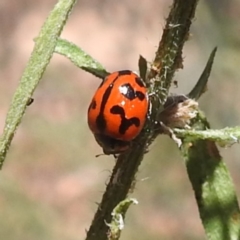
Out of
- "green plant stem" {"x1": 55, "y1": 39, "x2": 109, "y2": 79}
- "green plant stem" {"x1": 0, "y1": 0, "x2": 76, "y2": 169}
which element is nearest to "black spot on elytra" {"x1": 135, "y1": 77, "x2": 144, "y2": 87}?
"green plant stem" {"x1": 55, "y1": 39, "x2": 109, "y2": 79}

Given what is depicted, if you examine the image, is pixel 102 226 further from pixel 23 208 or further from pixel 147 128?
pixel 23 208

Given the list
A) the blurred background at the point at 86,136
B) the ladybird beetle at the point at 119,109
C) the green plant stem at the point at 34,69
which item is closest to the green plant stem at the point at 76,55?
the ladybird beetle at the point at 119,109

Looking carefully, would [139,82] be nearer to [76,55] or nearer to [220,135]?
[76,55]

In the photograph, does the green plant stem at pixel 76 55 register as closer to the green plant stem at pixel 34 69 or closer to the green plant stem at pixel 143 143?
the green plant stem at pixel 143 143

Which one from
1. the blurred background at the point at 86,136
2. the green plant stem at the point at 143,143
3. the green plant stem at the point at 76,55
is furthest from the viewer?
the blurred background at the point at 86,136

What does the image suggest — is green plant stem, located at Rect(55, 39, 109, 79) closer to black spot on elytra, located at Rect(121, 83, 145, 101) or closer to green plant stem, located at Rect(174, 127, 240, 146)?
black spot on elytra, located at Rect(121, 83, 145, 101)

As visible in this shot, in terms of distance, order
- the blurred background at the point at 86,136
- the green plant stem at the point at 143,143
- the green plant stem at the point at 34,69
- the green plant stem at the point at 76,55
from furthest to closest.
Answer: the blurred background at the point at 86,136 → the green plant stem at the point at 76,55 → the green plant stem at the point at 143,143 → the green plant stem at the point at 34,69

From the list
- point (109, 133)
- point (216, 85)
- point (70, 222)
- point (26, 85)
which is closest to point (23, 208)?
point (70, 222)
